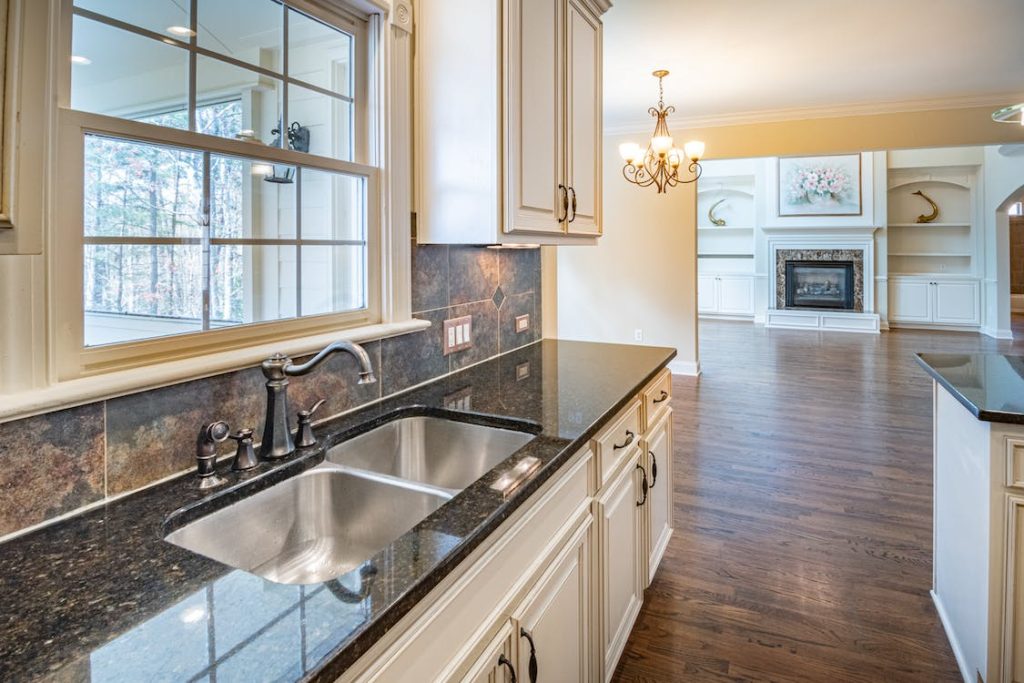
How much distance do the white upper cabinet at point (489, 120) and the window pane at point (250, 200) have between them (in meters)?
0.44

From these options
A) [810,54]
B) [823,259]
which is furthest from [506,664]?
[823,259]

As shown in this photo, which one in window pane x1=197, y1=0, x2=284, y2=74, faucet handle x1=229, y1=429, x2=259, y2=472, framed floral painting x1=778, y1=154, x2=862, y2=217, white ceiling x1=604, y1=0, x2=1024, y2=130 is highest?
framed floral painting x1=778, y1=154, x2=862, y2=217

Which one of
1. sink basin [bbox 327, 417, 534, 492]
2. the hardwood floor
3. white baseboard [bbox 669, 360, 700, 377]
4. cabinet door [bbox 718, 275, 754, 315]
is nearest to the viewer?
sink basin [bbox 327, 417, 534, 492]

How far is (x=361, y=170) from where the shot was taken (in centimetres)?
163

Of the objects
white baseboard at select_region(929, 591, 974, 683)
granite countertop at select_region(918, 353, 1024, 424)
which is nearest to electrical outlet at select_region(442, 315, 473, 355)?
granite countertop at select_region(918, 353, 1024, 424)

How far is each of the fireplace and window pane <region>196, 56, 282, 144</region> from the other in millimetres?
10014

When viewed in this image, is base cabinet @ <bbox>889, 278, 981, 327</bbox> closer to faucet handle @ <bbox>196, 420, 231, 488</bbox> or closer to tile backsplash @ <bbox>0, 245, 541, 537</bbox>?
tile backsplash @ <bbox>0, 245, 541, 537</bbox>

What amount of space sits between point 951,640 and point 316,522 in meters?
2.10

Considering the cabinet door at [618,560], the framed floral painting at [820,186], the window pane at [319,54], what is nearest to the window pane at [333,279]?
the window pane at [319,54]

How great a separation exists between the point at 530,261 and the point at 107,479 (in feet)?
6.14

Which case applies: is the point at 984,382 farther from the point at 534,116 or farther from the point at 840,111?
the point at 840,111

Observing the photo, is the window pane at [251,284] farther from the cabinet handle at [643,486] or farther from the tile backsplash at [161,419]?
the cabinet handle at [643,486]

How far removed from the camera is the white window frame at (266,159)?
99 centimetres

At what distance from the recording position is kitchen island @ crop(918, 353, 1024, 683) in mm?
1527
